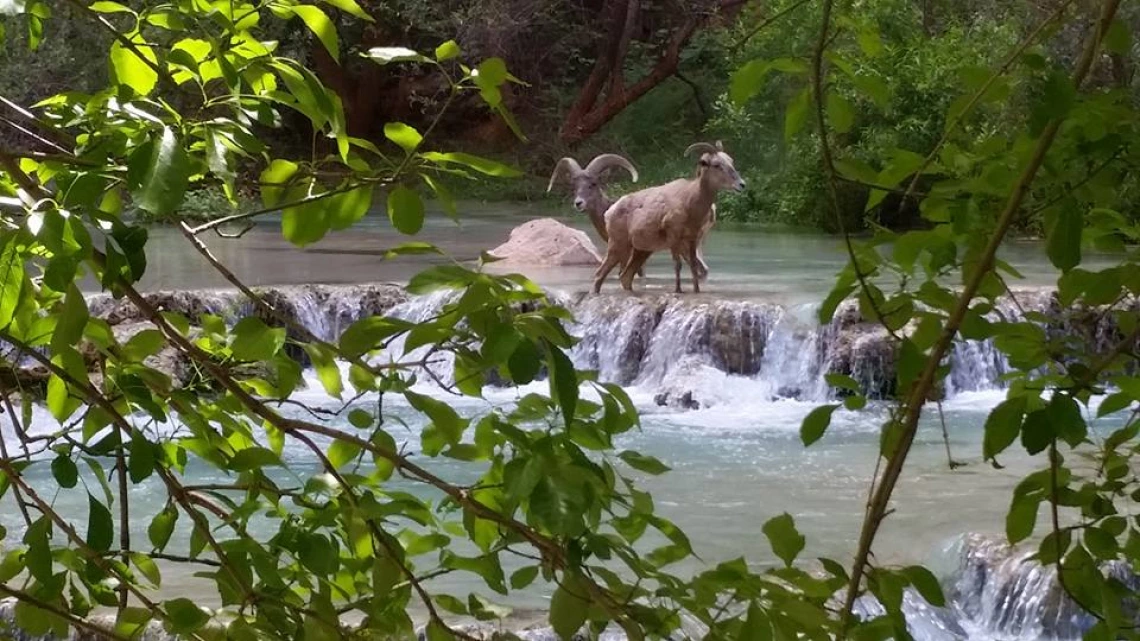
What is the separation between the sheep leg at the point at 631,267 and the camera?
420 inches

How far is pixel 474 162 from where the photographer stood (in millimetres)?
1274

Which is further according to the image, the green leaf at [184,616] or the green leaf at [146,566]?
the green leaf at [146,566]

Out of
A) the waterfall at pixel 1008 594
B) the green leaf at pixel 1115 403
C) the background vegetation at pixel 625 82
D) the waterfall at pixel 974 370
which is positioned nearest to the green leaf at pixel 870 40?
the green leaf at pixel 1115 403

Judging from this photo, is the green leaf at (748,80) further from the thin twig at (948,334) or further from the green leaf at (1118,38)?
the green leaf at (1118,38)

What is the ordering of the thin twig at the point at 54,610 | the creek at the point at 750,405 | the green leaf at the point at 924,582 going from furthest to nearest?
1. the creek at the point at 750,405
2. the thin twig at the point at 54,610
3. the green leaf at the point at 924,582

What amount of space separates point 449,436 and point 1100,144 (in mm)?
516

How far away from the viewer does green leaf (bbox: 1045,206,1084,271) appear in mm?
1094

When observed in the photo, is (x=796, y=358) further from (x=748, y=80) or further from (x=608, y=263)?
(x=748, y=80)

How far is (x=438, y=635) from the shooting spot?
4.26 feet

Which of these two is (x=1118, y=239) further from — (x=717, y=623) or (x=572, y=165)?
(x=572, y=165)

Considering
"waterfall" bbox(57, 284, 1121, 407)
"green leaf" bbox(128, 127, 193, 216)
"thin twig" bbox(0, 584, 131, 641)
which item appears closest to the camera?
"green leaf" bbox(128, 127, 193, 216)

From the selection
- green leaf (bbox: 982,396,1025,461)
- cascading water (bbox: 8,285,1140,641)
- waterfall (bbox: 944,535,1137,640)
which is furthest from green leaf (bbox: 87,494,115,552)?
cascading water (bbox: 8,285,1140,641)

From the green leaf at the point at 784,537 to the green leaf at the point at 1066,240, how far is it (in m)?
0.26

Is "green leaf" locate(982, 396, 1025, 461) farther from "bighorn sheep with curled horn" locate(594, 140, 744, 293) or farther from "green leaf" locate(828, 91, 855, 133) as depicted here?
"bighorn sheep with curled horn" locate(594, 140, 744, 293)
